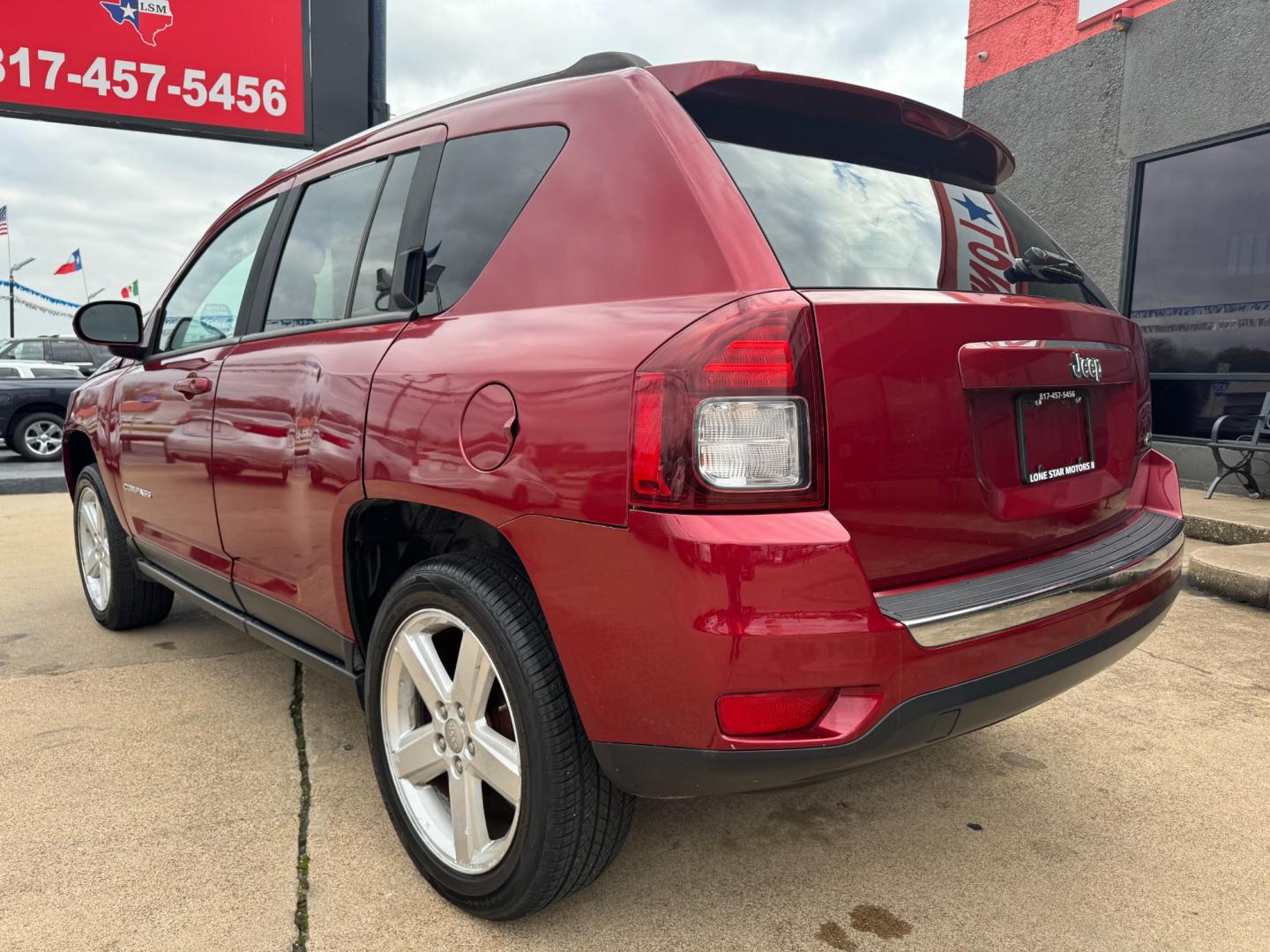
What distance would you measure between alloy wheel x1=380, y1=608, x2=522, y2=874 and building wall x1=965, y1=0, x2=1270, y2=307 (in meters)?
8.13

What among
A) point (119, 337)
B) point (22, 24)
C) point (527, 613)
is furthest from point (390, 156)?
point (22, 24)

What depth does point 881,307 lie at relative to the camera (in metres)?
1.68

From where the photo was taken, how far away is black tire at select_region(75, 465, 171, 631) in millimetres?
3961

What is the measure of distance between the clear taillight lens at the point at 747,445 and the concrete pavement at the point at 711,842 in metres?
0.78

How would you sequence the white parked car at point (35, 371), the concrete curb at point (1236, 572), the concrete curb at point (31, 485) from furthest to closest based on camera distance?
1. the white parked car at point (35, 371)
2. the concrete curb at point (31, 485)
3. the concrete curb at point (1236, 572)

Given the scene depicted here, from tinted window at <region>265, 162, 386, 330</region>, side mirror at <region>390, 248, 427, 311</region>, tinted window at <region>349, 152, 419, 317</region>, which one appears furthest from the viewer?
tinted window at <region>265, 162, 386, 330</region>

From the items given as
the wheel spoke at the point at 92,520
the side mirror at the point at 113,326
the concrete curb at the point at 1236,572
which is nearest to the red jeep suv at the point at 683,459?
the side mirror at the point at 113,326

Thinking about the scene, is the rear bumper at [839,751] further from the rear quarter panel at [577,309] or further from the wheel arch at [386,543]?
the wheel arch at [386,543]

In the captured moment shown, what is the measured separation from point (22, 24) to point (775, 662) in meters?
10.8

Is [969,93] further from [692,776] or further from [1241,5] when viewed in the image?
[692,776]

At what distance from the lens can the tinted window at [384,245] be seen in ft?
7.79

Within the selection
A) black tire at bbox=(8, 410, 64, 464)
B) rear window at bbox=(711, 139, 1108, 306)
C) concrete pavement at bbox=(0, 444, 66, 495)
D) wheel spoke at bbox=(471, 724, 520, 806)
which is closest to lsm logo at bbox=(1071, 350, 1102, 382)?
rear window at bbox=(711, 139, 1108, 306)

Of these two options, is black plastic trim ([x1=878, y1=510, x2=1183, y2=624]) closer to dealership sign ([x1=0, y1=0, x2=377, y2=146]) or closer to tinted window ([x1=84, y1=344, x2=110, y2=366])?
dealership sign ([x1=0, y1=0, x2=377, y2=146])

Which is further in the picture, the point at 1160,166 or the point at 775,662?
the point at 1160,166
